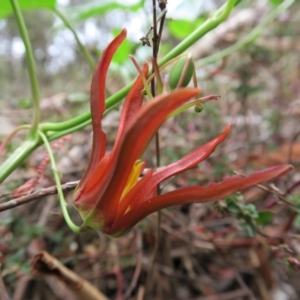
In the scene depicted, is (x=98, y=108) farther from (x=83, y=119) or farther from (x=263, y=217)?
(x=263, y=217)

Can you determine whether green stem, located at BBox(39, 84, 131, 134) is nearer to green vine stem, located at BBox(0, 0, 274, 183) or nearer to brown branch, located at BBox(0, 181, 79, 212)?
green vine stem, located at BBox(0, 0, 274, 183)

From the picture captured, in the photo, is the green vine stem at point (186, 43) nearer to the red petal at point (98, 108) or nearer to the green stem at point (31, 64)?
the green stem at point (31, 64)

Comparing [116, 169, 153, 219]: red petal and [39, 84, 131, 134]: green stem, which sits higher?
[39, 84, 131, 134]: green stem

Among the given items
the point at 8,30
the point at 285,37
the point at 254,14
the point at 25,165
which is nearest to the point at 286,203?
the point at 25,165

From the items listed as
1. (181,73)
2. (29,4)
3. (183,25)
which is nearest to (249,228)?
(181,73)

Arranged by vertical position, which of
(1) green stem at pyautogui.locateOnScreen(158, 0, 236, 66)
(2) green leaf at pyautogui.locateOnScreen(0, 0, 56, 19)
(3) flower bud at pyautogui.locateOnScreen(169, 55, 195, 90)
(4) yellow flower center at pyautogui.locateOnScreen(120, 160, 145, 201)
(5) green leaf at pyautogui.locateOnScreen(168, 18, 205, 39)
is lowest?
(5) green leaf at pyautogui.locateOnScreen(168, 18, 205, 39)

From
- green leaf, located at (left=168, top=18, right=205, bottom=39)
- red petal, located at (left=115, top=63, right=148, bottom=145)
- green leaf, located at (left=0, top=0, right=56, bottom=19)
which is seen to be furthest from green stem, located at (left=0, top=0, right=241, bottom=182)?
green leaf, located at (left=168, top=18, right=205, bottom=39)
